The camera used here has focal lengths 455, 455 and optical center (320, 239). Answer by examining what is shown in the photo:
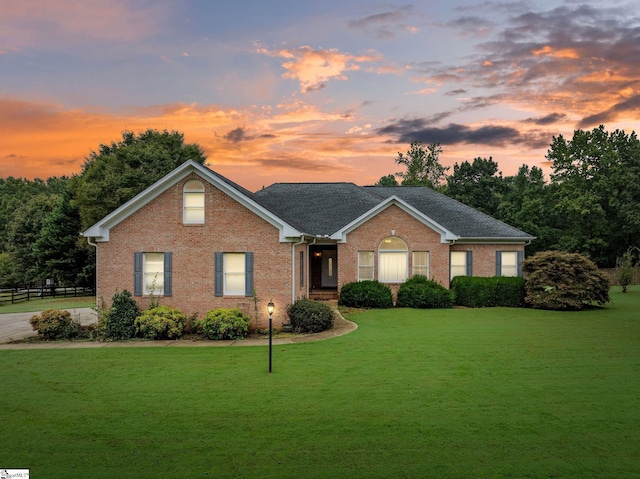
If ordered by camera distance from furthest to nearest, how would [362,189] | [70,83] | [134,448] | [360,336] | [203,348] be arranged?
1. [362,189]
2. [70,83]
3. [360,336]
4. [203,348]
5. [134,448]

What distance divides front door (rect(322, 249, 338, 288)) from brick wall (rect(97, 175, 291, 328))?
12.4 meters

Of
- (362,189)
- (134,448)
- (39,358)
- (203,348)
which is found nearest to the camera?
(134,448)

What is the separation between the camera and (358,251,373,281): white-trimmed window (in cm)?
2520

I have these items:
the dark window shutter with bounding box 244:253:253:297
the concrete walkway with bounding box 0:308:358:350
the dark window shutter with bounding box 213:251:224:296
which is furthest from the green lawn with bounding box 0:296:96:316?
the dark window shutter with bounding box 244:253:253:297

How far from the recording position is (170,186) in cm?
1753

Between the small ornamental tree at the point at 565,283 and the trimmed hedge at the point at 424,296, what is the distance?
4455 millimetres

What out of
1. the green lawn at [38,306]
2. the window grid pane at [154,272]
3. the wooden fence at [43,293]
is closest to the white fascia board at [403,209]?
the window grid pane at [154,272]

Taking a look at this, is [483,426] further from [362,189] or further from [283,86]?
[362,189]

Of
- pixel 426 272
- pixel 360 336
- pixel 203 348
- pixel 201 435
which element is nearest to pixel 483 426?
pixel 201 435

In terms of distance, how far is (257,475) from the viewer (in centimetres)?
602

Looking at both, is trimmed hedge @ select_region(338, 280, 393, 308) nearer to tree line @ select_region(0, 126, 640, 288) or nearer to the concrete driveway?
the concrete driveway

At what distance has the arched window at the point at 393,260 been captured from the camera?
25.2 metres

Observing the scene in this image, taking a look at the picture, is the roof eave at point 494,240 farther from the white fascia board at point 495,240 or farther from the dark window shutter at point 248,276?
the dark window shutter at point 248,276

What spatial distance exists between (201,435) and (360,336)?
8948mm
